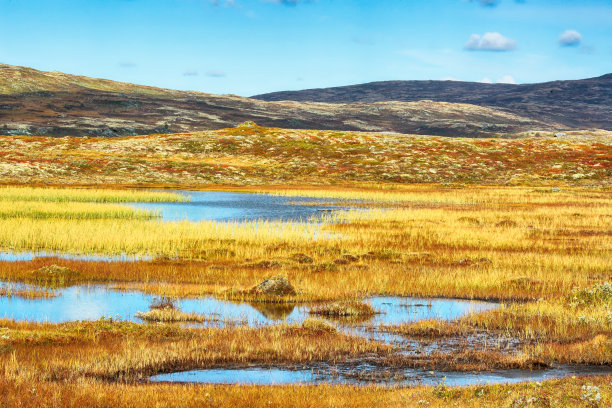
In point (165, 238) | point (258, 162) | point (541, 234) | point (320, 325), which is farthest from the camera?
point (258, 162)

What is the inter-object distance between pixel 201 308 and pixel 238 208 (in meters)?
38.0

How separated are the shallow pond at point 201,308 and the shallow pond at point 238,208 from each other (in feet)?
75.0

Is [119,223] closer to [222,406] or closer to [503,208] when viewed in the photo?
[222,406]

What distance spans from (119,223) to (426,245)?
20163mm

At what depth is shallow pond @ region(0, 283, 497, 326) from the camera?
63.3ft

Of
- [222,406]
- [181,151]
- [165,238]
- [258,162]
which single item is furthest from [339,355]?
[181,151]

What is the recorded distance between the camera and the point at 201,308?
67.4ft

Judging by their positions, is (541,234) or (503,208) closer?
(541,234)

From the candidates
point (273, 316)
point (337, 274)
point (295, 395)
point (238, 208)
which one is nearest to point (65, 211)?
point (238, 208)

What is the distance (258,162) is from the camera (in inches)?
4582

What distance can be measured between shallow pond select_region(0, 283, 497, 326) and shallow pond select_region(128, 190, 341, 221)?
2285 cm

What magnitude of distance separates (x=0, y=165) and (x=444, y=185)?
67.4 meters

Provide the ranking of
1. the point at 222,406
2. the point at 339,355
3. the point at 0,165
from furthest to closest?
the point at 0,165, the point at 339,355, the point at 222,406

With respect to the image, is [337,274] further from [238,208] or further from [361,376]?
[238,208]
